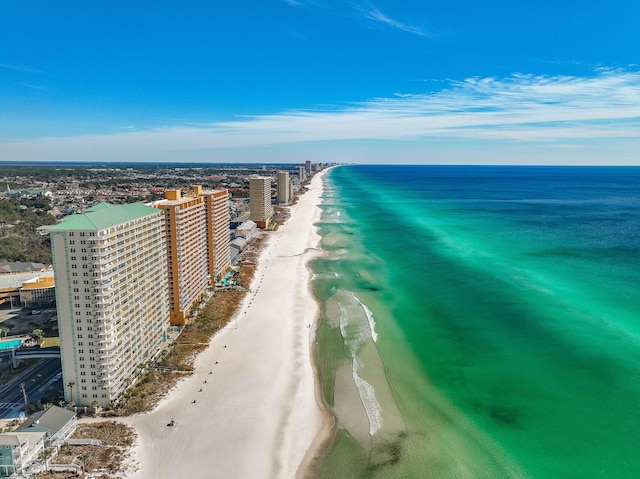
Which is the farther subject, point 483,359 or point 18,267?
point 18,267

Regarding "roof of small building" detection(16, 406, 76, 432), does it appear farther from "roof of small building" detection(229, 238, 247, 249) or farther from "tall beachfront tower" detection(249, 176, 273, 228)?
"tall beachfront tower" detection(249, 176, 273, 228)

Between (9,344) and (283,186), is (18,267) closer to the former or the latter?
(9,344)

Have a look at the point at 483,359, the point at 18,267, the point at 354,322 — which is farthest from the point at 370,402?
the point at 18,267

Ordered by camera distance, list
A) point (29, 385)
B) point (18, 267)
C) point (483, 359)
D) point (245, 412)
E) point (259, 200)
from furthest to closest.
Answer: point (259, 200) < point (18, 267) < point (483, 359) < point (29, 385) < point (245, 412)

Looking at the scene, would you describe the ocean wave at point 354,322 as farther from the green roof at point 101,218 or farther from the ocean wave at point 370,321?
the green roof at point 101,218

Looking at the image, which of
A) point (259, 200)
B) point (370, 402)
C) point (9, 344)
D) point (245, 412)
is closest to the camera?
point (245, 412)

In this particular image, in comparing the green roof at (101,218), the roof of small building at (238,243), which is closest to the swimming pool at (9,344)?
the green roof at (101,218)

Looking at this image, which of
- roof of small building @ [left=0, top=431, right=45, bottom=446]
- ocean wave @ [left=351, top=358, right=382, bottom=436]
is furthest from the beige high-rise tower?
roof of small building @ [left=0, top=431, right=45, bottom=446]
